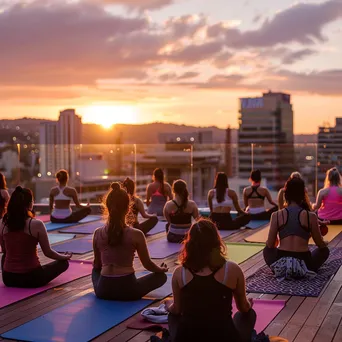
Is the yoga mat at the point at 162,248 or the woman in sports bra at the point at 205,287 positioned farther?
the yoga mat at the point at 162,248

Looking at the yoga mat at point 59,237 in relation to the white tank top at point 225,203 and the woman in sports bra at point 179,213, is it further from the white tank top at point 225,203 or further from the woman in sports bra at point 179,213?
the white tank top at point 225,203

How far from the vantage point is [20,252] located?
516cm

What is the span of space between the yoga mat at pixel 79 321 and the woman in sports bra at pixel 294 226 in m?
1.29

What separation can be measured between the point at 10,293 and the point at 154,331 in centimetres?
151

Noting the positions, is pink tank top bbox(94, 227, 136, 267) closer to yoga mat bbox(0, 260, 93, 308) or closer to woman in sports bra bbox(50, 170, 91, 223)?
yoga mat bbox(0, 260, 93, 308)

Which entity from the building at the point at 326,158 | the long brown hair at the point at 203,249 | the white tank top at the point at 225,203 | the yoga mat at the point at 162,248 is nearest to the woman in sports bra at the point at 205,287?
the long brown hair at the point at 203,249

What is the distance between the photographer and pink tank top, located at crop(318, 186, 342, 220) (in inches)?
374

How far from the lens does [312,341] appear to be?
3785mm

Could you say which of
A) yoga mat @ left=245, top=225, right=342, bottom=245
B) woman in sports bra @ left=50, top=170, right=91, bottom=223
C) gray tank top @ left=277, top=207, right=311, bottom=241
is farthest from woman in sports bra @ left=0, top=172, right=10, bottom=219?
gray tank top @ left=277, top=207, right=311, bottom=241

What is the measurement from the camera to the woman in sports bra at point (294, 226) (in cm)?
533

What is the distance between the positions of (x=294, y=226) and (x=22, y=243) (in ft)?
7.04

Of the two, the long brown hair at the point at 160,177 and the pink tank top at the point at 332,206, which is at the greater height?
the long brown hair at the point at 160,177

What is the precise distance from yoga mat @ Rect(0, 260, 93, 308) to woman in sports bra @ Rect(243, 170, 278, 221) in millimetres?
4213

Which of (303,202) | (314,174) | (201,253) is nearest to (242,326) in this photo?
(201,253)
